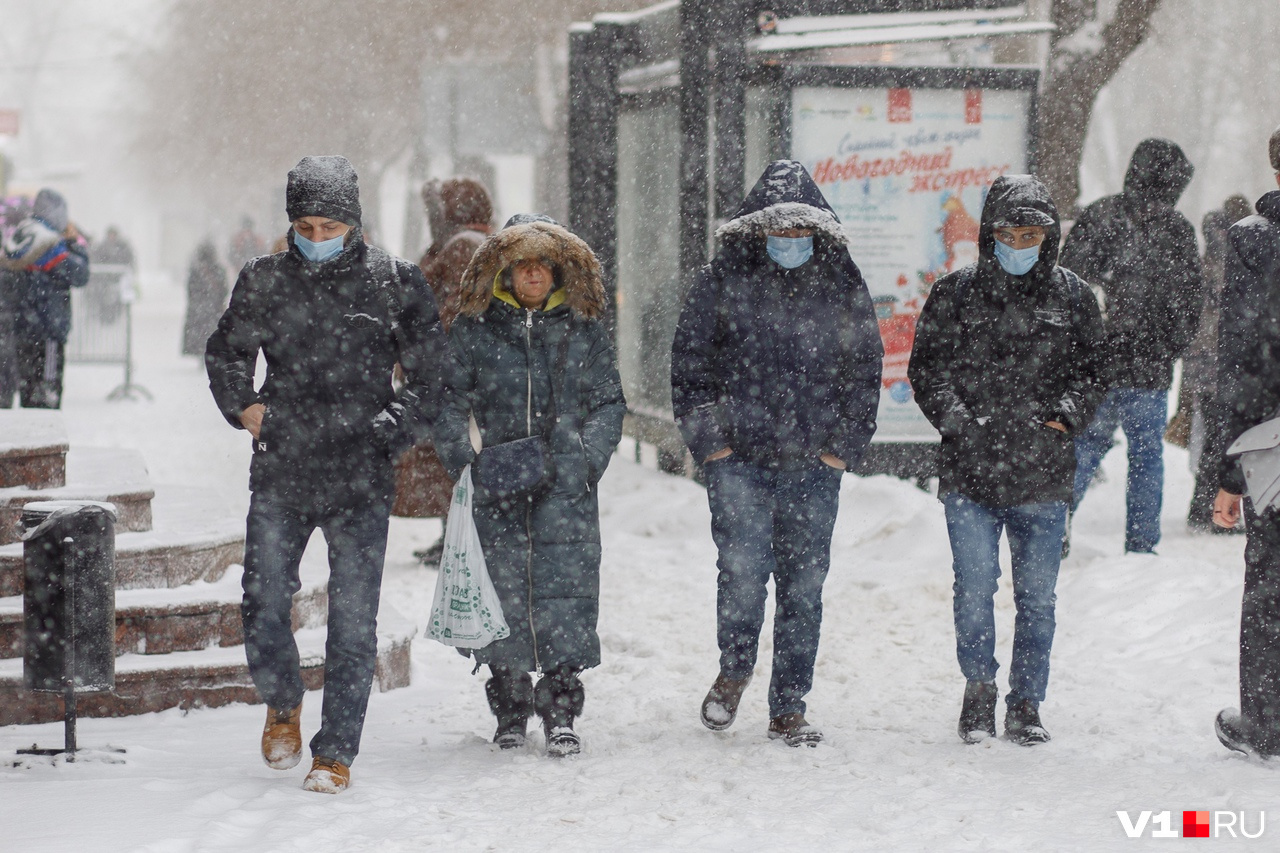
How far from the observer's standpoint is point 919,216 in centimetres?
980

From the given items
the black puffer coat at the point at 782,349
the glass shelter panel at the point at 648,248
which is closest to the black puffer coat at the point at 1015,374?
the black puffer coat at the point at 782,349

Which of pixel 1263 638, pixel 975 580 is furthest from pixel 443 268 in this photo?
pixel 1263 638

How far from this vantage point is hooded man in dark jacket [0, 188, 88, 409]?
38.4ft

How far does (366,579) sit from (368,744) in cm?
90

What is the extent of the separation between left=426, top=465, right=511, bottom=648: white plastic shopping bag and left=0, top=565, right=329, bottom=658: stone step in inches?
42.9

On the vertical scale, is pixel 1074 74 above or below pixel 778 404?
above

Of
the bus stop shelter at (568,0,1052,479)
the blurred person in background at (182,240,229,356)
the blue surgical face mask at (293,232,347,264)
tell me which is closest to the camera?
the blue surgical face mask at (293,232,347,264)

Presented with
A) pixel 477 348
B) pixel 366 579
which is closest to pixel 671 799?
pixel 366 579

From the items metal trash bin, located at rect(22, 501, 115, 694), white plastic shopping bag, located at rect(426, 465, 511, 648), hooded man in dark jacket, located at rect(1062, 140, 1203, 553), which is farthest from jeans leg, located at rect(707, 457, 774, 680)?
hooded man in dark jacket, located at rect(1062, 140, 1203, 553)

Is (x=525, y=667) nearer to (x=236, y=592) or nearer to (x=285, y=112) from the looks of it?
(x=236, y=592)

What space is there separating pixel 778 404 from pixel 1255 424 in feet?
4.91

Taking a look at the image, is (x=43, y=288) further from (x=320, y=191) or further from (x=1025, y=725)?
(x=1025, y=725)

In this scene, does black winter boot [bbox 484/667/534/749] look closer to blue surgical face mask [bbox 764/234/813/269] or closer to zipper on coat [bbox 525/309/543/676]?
zipper on coat [bbox 525/309/543/676]

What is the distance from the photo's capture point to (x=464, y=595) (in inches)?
203
